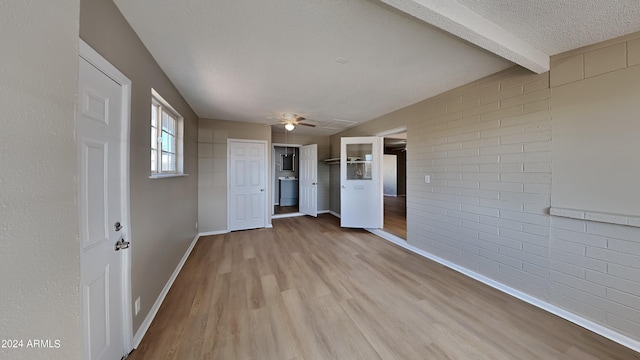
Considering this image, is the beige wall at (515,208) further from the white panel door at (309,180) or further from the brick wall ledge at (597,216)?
the white panel door at (309,180)

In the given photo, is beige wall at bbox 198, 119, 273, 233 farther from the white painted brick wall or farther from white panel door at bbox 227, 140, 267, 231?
the white painted brick wall

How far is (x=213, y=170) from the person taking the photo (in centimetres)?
438

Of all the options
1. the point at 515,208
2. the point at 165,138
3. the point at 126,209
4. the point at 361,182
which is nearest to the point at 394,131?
the point at 361,182

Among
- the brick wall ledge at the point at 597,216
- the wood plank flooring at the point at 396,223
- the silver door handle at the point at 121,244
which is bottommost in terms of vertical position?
the wood plank flooring at the point at 396,223

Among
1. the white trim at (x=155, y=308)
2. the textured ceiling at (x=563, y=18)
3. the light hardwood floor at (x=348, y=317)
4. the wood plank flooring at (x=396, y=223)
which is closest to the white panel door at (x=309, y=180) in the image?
the wood plank flooring at (x=396, y=223)

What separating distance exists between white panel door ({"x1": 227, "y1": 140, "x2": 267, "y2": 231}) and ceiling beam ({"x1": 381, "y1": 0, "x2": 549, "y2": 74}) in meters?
3.93

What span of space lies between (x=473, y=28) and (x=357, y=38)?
817 mm

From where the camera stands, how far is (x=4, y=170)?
0.36 m

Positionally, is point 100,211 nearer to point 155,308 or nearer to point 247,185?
point 155,308

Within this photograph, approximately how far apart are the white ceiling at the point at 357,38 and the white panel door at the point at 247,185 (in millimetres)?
1880

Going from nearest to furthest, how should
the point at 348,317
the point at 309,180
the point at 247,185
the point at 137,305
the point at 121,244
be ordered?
the point at 121,244
the point at 137,305
the point at 348,317
the point at 247,185
the point at 309,180

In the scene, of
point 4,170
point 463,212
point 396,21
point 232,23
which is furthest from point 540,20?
point 4,170

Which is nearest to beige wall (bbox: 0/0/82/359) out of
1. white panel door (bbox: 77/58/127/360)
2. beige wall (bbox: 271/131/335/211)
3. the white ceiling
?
white panel door (bbox: 77/58/127/360)

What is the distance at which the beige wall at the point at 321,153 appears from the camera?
6039 mm
